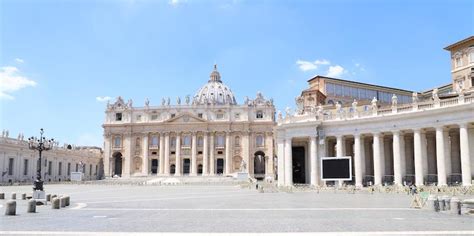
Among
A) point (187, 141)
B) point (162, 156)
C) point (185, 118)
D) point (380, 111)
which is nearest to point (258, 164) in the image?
Answer: point (187, 141)

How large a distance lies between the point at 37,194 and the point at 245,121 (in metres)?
93.6

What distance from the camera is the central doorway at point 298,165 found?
181 feet

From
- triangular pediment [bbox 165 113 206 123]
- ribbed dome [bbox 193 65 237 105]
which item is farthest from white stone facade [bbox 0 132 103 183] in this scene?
ribbed dome [bbox 193 65 237 105]

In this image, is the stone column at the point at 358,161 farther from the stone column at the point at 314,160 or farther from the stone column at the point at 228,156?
the stone column at the point at 228,156

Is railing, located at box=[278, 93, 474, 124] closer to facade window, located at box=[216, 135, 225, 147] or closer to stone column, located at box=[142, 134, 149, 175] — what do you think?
facade window, located at box=[216, 135, 225, 147]

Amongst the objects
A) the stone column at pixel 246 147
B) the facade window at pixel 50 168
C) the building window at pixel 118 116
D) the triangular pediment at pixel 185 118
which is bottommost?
the facade window at pixel 50 168

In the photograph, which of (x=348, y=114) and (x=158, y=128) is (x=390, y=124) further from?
(x=158, y=128)

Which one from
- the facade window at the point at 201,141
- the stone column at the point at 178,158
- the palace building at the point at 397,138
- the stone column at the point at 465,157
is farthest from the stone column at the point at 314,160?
the facade window at the point at 201,141

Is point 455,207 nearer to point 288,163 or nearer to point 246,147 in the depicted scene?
point 288,163

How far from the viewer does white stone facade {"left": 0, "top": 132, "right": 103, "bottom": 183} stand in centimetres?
8075

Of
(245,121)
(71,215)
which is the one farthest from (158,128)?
(71,215)

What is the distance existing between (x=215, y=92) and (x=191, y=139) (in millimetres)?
45407

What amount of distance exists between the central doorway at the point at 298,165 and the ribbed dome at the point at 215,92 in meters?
107

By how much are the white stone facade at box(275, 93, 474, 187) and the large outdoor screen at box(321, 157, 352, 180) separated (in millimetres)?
8908
